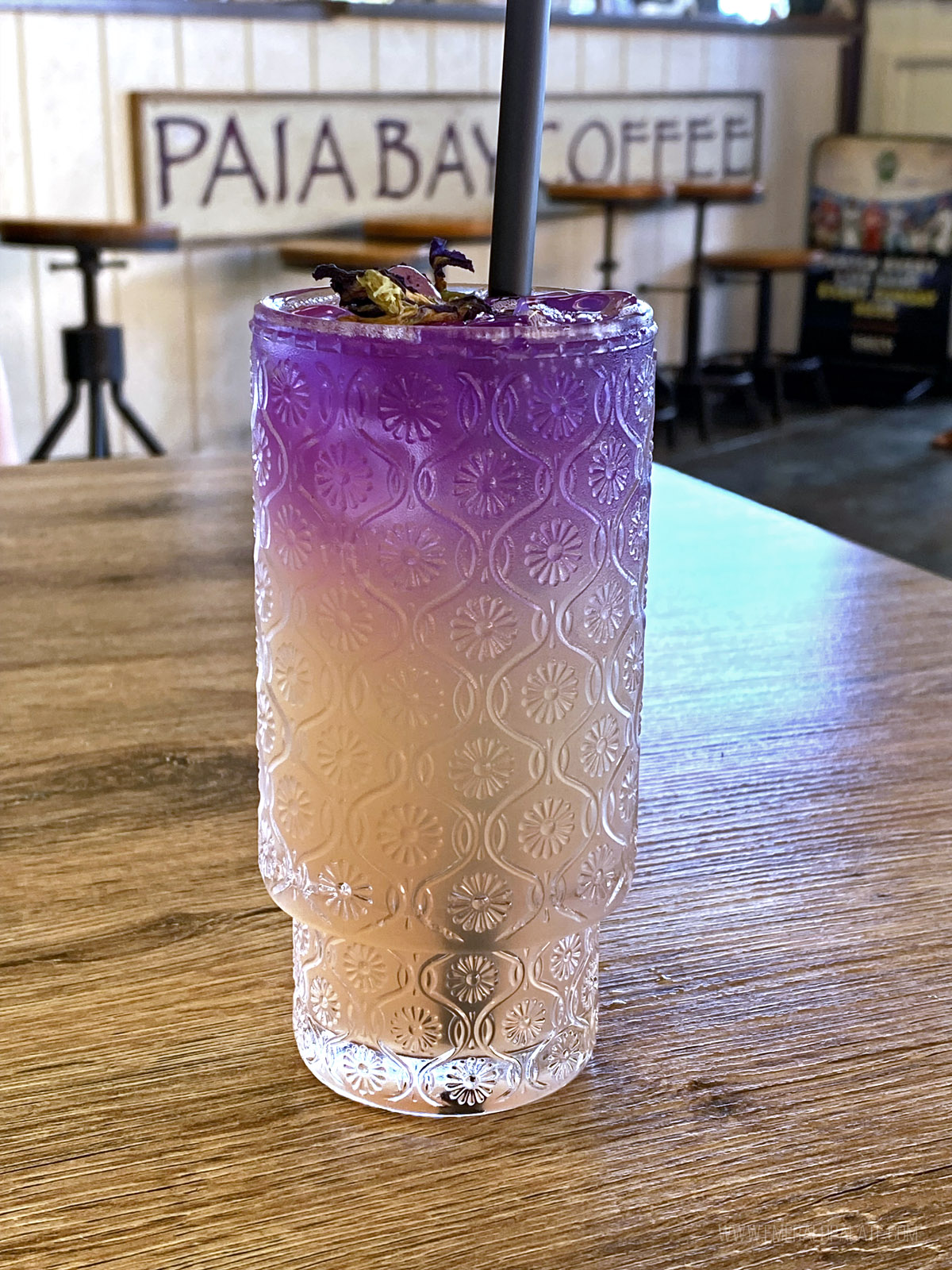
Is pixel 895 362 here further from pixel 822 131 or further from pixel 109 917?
pixel 109 917

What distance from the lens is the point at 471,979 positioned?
1.29 feet

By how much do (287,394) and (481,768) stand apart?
0.10m

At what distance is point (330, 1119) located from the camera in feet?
1.27

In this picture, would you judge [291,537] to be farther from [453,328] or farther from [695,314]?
[695,314]

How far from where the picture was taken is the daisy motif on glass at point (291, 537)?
38 centimetres

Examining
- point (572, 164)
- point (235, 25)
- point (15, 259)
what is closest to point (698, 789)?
point (15, 259)

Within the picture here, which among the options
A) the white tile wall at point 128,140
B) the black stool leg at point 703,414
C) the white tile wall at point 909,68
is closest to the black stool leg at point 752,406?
the black stool leg at point 703,414

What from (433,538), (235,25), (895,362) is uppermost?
(235,25)

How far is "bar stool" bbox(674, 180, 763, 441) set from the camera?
451 centimetres

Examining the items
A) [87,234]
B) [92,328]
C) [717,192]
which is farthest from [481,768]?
[717,192]

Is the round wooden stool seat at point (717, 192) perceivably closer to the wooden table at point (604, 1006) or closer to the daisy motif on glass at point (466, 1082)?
the wooden table at point (604, 1006)

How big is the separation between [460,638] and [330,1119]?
0.13m

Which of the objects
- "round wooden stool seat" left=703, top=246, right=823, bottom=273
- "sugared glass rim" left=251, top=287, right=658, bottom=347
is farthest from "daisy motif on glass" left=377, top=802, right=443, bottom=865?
"round wooden stool seat" left=703, top=246, right=823, bottom=273

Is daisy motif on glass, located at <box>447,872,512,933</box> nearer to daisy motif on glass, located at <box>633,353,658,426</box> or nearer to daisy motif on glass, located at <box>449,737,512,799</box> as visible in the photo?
daisy motif on glass, located at <box>449,737,512,799</box>
